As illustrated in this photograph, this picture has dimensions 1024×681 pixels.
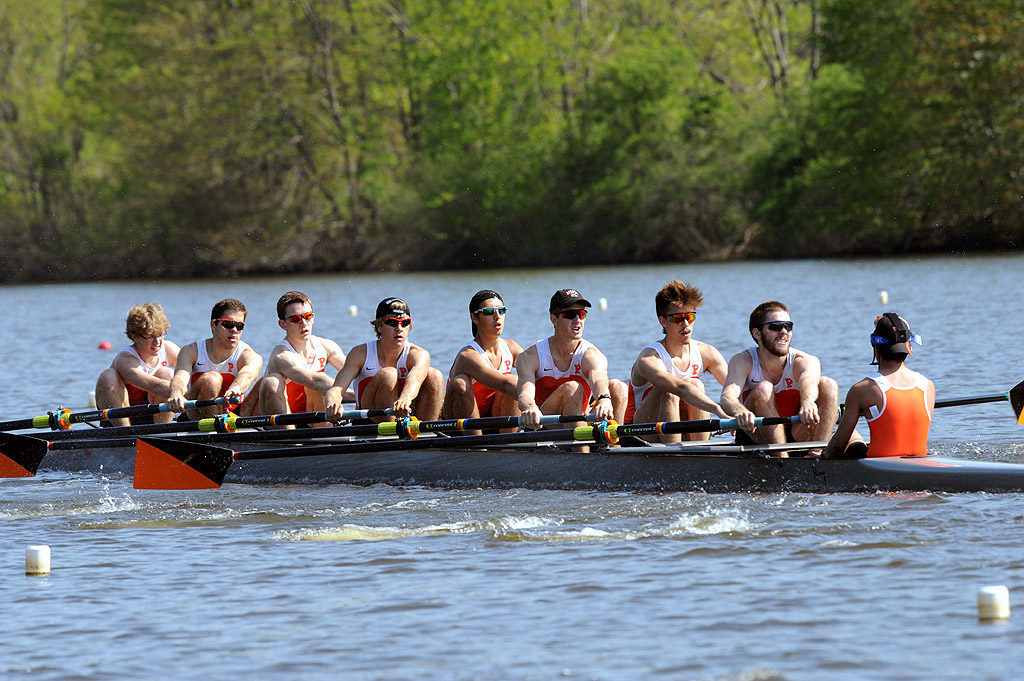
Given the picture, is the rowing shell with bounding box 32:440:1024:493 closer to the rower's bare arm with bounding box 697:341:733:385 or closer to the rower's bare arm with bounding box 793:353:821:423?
the rower's bare arm with bounding box 793:353:821:423

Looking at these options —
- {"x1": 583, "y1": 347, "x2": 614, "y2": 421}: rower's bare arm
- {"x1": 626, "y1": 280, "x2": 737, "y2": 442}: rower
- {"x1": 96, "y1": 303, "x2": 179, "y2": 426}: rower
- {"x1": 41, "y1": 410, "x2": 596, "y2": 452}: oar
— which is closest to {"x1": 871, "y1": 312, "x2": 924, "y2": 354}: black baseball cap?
{"x1": 626, "y1": 280, "x2": 737, "y2": 442}: rower

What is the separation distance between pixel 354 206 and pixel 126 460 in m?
41.1

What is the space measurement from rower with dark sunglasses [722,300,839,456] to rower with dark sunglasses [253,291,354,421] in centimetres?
333

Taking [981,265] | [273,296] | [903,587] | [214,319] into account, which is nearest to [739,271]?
[981,265]

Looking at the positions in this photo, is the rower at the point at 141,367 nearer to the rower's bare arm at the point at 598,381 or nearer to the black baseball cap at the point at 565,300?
the black baseball cap at the point at 565,300

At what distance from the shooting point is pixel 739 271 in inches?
1560

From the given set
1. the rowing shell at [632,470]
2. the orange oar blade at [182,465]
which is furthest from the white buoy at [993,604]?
the orange oar blade at [182,465]

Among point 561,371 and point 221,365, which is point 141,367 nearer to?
point 221,365

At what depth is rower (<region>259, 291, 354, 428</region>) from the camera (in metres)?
10.9

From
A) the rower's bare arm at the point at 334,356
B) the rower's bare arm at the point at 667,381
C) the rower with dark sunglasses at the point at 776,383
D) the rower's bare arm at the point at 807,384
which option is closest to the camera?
the rower's bare arm at the point at 807,384

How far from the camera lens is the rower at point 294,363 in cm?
1093

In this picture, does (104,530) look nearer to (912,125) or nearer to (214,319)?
(214,319)

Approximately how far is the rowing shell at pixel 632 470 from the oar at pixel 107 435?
0.17 meters

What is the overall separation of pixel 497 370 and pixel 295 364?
1701 millimetres
